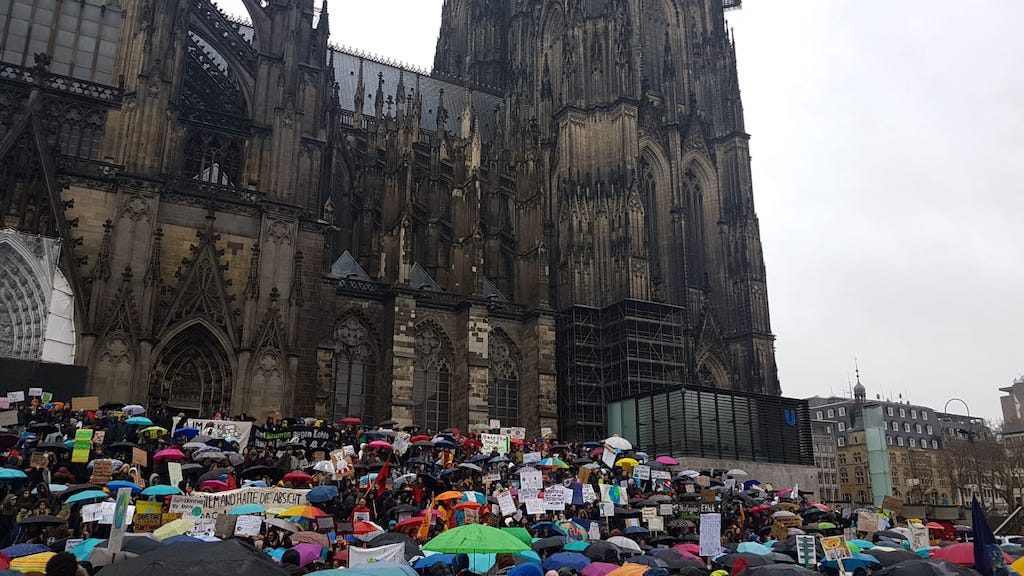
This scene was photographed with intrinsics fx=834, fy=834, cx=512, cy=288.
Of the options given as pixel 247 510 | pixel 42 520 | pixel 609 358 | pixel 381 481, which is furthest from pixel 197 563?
pixel 609 358

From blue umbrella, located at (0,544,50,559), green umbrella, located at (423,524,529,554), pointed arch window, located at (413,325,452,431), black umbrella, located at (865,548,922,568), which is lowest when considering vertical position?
black umbrella, located at (865,548,922,568)

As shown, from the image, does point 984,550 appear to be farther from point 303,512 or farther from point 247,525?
point 303,512

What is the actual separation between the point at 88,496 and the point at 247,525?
10.8 feet

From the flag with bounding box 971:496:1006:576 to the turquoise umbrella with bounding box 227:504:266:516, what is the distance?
11.5m

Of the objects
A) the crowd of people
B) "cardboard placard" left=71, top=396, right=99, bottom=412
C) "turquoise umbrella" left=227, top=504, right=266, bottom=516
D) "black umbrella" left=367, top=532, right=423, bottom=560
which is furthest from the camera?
"cardboard placard" left=71, top=396, right=99, bottom=412

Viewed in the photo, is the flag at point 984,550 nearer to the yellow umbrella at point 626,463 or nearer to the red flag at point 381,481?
the red flag at point 381,481

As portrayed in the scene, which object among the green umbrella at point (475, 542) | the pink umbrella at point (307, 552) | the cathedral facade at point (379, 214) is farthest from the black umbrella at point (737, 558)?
the cathedral facade at point (379, 214)

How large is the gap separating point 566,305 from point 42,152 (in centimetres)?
2559

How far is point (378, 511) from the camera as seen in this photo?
19266 millimetres

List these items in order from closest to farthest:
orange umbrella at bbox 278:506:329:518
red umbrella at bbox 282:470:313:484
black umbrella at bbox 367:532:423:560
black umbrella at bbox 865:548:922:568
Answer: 1. black umbrella at bbox 367:532:423:560
2. black umbrella at bbox 865:548:922:568
3. orange umbrella at bbox 278:506:329:518
4. red umbrella at bbox 282:470:313:484

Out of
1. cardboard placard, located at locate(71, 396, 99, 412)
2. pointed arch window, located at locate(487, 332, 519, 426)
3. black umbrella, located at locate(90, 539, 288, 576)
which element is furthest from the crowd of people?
pointed arch window, located at locate(487, 332, 519, 426)

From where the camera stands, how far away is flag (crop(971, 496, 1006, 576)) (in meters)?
10.8

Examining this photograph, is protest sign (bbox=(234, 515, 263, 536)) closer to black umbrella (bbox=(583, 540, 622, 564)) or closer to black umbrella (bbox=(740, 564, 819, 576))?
black umbrella (bbox=(583, 540, 622, 564))

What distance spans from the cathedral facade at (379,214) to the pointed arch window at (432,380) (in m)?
0.11
